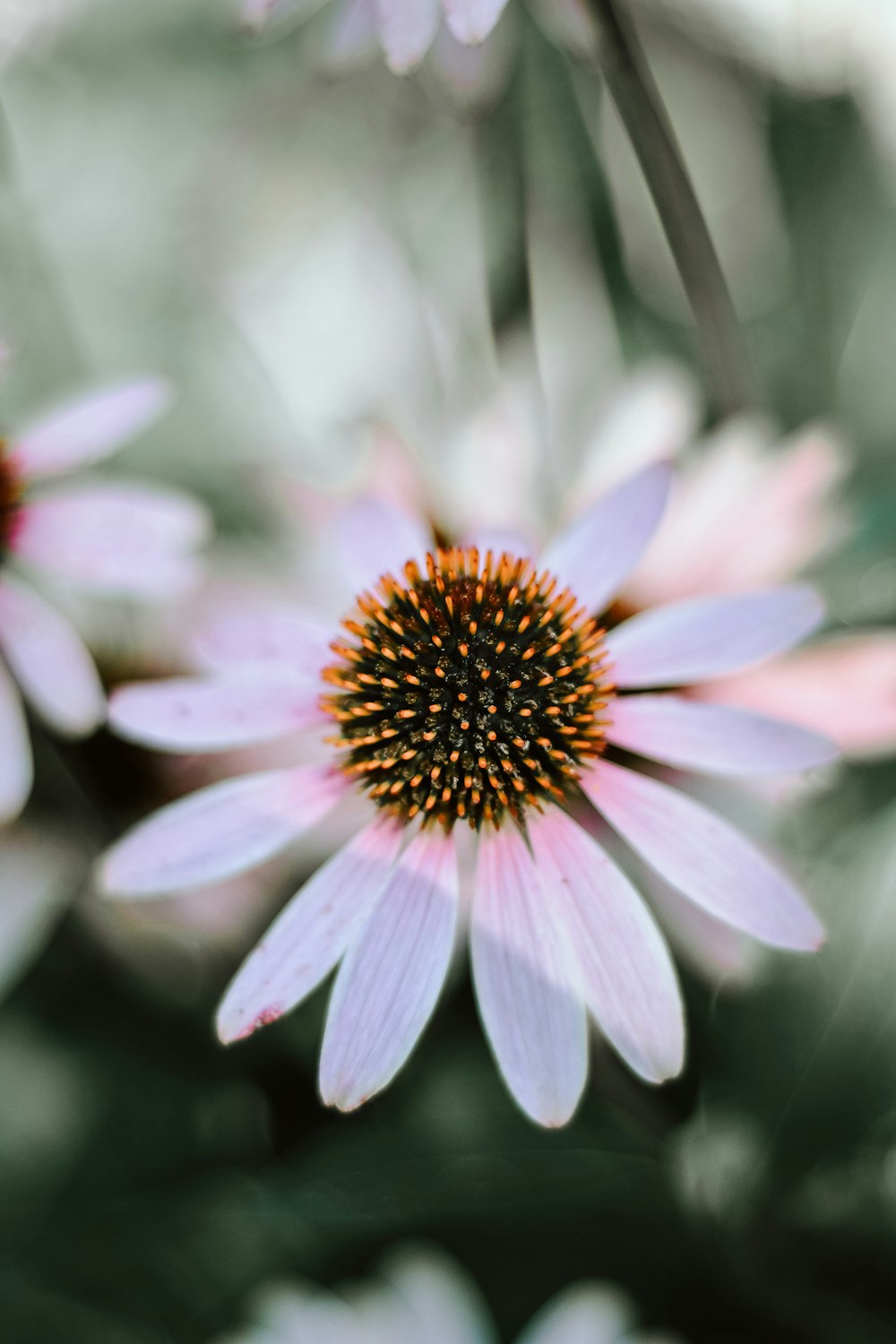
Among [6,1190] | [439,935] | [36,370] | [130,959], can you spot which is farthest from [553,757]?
[36,370]

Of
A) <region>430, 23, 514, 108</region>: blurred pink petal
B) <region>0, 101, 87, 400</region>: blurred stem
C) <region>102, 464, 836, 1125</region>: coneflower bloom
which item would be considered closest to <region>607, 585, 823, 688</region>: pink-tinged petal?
<region>102, 464, 836, 1125</region>: coneflower bloom

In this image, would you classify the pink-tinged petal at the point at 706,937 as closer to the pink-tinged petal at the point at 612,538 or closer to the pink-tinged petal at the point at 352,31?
the pink-tinged petal at the point at 612,538

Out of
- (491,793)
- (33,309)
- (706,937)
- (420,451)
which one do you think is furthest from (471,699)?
(33,309)

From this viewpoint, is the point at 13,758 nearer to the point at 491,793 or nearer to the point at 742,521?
the point at 491,793

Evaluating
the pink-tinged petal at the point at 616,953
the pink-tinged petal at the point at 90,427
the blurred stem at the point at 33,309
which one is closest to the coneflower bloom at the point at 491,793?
the pink-tinged petal at the point at 616,953

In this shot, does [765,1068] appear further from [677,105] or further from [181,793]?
[677,105]

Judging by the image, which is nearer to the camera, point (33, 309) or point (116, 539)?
point (116, 539)
